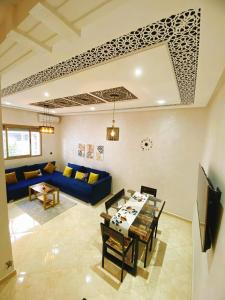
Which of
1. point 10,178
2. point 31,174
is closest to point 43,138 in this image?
point 31,174

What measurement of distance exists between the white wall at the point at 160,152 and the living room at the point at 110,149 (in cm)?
3

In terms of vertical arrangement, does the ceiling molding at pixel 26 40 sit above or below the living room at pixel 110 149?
above

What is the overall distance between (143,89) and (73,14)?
153cm

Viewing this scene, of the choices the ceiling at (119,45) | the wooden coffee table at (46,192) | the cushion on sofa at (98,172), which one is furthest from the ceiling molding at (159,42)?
the cushion on sofa at (98,172)

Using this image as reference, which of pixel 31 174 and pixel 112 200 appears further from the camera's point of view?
pixel 31 174

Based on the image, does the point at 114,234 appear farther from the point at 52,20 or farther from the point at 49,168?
the point at 49,168

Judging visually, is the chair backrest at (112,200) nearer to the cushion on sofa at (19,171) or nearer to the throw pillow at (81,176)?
the throw pillow at (81,176)

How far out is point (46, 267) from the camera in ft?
7.35

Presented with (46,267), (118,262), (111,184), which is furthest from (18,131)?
(118,262)

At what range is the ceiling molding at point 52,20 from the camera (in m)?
0.88

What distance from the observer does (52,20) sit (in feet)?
3.14

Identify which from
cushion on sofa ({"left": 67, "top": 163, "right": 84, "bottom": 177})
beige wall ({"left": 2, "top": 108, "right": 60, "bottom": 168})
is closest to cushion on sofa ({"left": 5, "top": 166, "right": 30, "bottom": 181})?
beige wall ({"left": 2, "top": 108, "right": 60, "bottom": 168})

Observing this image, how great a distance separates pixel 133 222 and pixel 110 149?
280 cm

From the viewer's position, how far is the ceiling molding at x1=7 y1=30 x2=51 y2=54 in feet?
3.73
